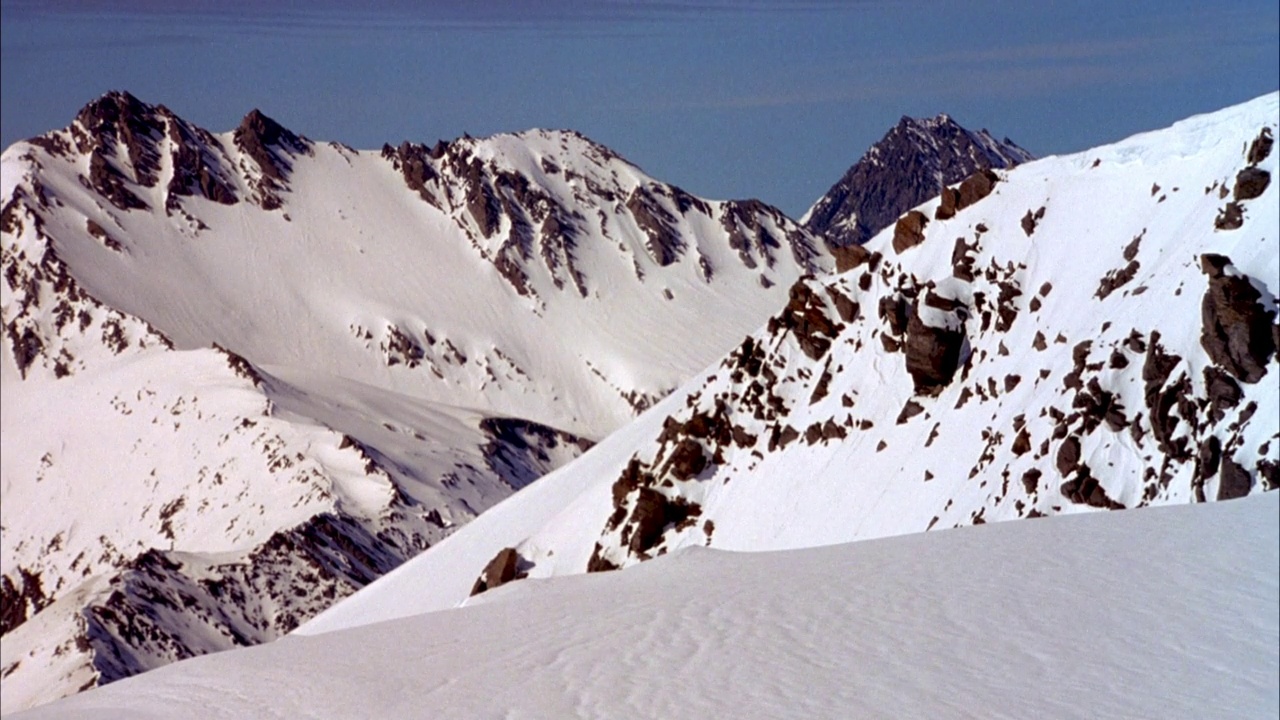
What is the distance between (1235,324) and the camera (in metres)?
38.1

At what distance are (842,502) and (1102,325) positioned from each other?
36.9ft

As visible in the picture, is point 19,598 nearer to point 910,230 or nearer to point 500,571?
point 500,571

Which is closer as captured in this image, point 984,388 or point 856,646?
point 856,646

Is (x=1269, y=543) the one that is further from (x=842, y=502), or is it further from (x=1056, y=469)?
(x=842, y=502)

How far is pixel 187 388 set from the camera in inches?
5866

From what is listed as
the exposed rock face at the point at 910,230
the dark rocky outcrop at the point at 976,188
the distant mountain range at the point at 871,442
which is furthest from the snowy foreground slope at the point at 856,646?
the exposed rock face at the point at 910,230

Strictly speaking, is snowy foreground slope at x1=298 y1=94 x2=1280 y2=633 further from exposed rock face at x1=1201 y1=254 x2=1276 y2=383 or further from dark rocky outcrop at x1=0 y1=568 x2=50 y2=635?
dark rocky outcrop at x1=0 y1=568 x2=50 y2=635

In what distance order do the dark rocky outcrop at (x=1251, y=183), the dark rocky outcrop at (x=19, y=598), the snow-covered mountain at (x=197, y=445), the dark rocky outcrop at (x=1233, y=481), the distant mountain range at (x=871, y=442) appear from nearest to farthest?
the dark rocky outcrop at (x=1233, y=481), the distant mountain range at (x=871, y=442), the dark rocky outcrop at (x=1251, y=183), the snow-covered mountain at (x=197, y=445), the dark rocky outcrop at (x=19, y=598)

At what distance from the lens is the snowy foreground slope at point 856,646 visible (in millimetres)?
14000

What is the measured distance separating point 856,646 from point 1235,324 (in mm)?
26131

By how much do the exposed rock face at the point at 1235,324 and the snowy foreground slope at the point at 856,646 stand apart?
1740 cm

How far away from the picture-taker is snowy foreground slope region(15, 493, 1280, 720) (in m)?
14.0

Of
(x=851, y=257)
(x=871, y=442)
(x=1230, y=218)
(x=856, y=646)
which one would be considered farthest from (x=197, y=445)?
(x=856, y=646)

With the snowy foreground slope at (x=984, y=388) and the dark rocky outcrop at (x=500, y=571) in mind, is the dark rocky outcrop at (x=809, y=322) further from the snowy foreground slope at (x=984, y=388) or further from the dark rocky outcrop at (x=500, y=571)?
the dark rocky outcrop at (x=500, y=571)
